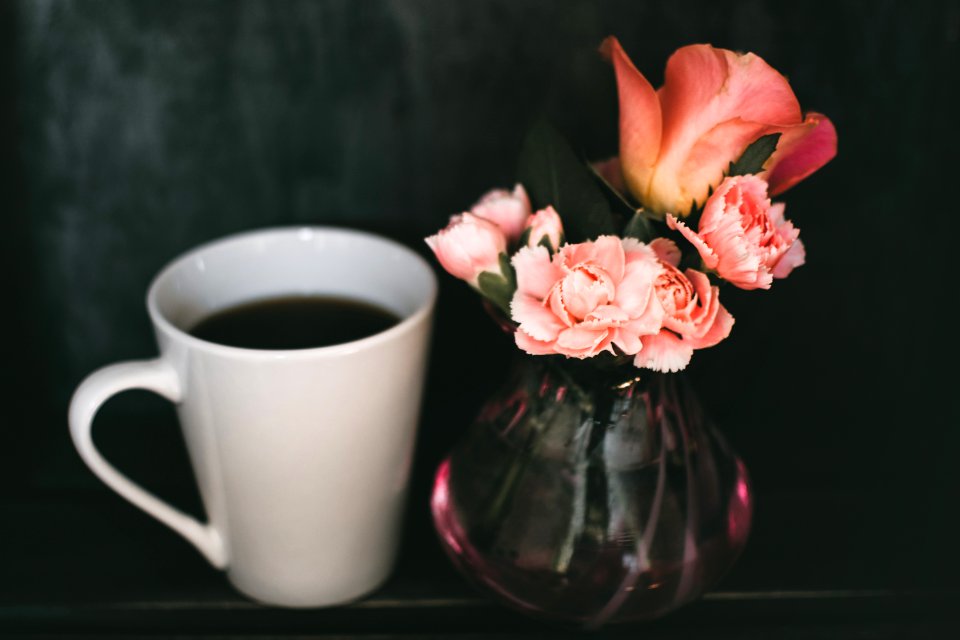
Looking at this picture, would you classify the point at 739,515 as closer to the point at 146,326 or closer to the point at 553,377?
the point at 553,377

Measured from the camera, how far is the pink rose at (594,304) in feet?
0.99

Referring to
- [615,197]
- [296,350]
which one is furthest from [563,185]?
[296,350]

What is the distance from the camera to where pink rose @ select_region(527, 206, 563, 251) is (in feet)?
1.08

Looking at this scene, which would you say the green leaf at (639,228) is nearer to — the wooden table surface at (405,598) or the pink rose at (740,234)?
the pink rose at (740,234)

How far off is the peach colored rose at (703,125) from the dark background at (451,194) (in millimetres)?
106

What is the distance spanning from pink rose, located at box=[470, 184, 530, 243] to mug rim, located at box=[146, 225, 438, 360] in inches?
2.2

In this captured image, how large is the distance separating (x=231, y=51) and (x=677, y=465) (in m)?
0.30

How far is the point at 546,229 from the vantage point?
33cm

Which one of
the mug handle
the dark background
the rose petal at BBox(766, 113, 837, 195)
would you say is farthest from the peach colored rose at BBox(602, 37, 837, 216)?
the mug handle

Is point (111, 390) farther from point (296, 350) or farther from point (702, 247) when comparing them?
point (702, 247)

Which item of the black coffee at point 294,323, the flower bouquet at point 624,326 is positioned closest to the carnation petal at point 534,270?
the flower bouquet at point 624,326

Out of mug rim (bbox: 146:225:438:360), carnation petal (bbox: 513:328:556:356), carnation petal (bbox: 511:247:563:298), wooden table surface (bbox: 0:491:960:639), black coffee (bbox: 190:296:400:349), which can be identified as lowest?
wooden table surface (bbox: 0:491:960:639)

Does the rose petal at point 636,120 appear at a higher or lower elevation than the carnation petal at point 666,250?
higher

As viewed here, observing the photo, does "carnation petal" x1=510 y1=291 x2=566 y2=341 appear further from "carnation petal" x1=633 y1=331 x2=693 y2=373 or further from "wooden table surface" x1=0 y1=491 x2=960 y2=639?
"wooden table surface" x1=0 y1=491 x2=960 y2=639
